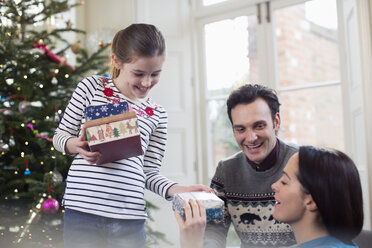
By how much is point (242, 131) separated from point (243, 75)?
247cm

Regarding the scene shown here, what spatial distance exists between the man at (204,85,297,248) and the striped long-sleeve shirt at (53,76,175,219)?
0.94 ft

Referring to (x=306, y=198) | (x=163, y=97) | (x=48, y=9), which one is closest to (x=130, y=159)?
(x=306, y=198)

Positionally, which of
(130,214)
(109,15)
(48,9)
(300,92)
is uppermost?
(109,15)

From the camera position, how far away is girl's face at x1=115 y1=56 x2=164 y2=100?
4.44 feet

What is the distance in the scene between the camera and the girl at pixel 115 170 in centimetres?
132

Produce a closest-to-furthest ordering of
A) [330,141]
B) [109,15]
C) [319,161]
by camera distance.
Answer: [319,161]
[330,141]
[109,15]

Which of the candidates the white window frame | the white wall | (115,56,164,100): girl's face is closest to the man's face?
(115,56,164,100): girl's face

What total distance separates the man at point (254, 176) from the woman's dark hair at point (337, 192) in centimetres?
44

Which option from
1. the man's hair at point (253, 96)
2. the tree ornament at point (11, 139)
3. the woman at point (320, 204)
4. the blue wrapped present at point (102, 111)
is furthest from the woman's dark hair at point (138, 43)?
the tree ornament at point (11, 139)

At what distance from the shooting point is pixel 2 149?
2504 mm

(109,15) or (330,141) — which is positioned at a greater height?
(109,15)

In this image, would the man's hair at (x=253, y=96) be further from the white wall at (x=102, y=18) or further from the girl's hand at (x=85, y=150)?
the white wall at (x=102, y=18)

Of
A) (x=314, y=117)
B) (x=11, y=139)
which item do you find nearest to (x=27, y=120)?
(x=11, y=139)

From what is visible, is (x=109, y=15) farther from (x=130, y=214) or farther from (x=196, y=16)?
(x=130, y=214)
